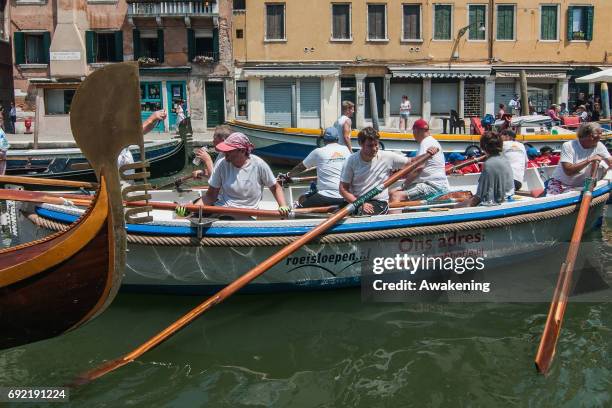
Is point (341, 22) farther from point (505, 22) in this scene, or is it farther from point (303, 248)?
point (303, 248)

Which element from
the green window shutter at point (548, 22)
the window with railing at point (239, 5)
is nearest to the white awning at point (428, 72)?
the green window shutter at point (548, 22)

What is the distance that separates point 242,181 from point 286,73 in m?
20.0

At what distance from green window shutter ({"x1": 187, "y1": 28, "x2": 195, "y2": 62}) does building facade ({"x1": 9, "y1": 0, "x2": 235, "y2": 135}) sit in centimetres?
4

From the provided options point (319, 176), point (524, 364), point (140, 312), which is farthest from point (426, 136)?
point (140, 312)

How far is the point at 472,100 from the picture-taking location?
26.4 m

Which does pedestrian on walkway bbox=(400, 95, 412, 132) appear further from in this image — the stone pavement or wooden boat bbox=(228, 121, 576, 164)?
wooden boat bbox=(228, 121, 576, 164)

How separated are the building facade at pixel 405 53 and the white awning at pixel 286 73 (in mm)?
38

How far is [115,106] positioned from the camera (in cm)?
405

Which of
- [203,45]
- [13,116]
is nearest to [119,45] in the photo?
[203,45]

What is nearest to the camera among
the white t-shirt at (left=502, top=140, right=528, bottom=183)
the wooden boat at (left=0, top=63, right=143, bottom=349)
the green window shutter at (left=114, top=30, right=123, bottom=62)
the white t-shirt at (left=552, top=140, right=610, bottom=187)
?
the wooden boat at (left=0, top=63, right=143, bottom=349)

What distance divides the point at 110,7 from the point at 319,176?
2123 cm

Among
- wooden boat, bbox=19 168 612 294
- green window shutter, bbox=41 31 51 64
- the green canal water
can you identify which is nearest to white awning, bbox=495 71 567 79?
green window shutter, bbox=41 31 51 64

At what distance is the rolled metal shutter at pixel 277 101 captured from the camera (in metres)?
25.8

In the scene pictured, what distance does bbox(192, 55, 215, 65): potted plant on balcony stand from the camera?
985 inches
